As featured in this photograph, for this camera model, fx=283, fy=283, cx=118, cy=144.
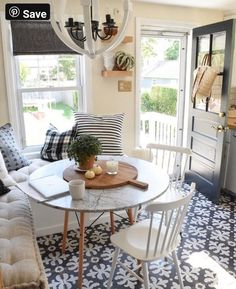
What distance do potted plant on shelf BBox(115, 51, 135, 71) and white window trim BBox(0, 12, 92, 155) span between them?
0.32m

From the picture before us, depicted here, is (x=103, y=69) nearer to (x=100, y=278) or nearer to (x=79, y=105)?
(x=79, y=105)

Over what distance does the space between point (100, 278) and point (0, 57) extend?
87.3 inches

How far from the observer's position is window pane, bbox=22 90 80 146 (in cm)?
314

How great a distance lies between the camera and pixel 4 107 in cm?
289

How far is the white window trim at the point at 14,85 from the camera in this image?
2762 mm

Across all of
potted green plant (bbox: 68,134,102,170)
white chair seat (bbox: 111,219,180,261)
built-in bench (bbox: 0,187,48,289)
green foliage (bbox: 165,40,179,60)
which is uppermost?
green foliage (bbox: 165,40,179,60)

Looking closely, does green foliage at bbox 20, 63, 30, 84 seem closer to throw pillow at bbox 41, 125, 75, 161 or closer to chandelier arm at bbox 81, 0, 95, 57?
throw pillow at bbox 41, 125, 75, 161

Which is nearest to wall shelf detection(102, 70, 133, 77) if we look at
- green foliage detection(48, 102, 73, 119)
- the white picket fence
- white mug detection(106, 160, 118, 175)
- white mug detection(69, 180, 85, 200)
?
green foliage detection(48, 102, 73, 119)

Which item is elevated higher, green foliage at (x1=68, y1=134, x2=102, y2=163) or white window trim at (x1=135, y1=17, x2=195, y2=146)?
white window trim at (x1=135, y1=17, x2=195, y2=146)

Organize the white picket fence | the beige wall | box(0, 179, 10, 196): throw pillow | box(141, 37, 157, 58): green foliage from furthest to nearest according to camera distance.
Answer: the white picket fence, box(141, 37, 157, 58): green foliage, the beige wall, box(0, 179, 10, 196): throw pillow

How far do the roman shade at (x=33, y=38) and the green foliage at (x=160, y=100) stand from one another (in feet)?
5.02

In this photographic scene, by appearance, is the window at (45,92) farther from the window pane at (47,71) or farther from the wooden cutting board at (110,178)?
the wooden cutting board at (110,178)

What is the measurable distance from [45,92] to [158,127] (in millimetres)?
1916

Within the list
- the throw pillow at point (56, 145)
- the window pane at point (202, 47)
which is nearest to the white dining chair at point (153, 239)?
the throw pillow at point (56, 145)
